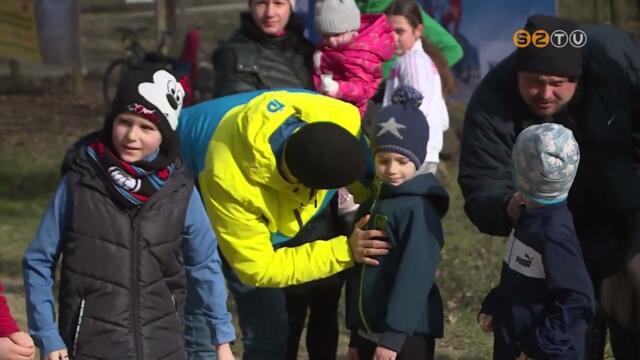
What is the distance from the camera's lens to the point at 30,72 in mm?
18281

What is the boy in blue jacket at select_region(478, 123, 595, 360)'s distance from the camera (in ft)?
14.3

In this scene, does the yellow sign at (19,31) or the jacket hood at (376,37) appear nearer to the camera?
the jacket hood at (376,37)

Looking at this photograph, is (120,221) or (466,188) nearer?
(120,221)

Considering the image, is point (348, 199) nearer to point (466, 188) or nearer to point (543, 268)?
point (466, 188)

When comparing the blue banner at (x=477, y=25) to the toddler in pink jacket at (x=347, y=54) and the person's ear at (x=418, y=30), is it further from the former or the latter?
the toddler in pink jacket at (x=347, y=54)

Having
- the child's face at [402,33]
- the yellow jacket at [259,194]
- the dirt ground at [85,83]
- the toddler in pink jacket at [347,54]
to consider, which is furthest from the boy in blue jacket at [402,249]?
the dirt ground at [85,83]

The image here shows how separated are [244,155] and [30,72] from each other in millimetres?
13875

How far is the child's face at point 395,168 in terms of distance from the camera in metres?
4.96

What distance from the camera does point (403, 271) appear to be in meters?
4.89

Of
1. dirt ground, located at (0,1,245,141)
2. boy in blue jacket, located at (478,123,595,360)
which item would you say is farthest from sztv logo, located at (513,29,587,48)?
dirt ground, located at (0,1,245,141)

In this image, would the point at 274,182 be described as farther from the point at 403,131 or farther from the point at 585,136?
the point at 585,136

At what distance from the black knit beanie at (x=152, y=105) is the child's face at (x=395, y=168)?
790mm

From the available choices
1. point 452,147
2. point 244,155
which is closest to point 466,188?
point 244,155

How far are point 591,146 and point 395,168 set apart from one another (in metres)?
0.70
